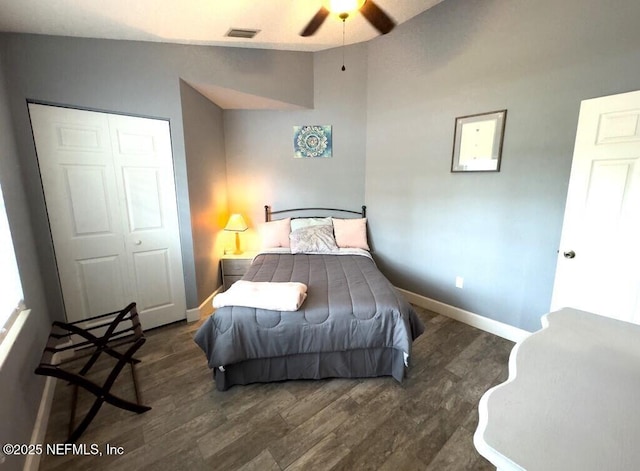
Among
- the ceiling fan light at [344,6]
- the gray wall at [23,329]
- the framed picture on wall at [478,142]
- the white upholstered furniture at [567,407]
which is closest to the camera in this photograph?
the white upholstered furniture at [567,407]

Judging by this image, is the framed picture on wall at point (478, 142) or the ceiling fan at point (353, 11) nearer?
the ceiling fan at point (353, 11)

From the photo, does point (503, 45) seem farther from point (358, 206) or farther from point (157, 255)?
point (157, 255)

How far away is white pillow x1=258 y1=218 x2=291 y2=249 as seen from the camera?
11.4ft

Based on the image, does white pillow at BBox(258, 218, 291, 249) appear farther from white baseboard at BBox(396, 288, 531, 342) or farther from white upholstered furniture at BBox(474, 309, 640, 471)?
white upholstered furniture at BBox(474, 309, 640, 471)

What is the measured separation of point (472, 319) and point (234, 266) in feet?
8.83

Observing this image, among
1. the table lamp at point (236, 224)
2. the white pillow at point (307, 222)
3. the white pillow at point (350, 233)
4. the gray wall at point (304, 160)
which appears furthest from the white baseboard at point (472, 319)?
the table lamp at point (236, 224)

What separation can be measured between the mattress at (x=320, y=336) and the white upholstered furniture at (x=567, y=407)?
1032 millimetres

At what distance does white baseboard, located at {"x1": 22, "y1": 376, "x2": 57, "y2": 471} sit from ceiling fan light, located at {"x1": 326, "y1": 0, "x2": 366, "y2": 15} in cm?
293

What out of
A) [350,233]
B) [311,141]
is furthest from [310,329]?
[311,141]

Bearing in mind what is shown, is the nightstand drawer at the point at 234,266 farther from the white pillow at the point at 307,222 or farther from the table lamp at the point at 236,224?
the white pillow at the point at 307,222

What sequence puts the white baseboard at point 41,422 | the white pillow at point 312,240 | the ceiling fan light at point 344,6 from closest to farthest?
the white baseboard at point 41,422 → the ceiling fan light at point 344,6 → the white pillow at point 312,240

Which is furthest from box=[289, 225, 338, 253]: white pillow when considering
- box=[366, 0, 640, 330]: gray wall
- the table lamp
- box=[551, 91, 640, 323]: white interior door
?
box=[551, 91, 640, 323]: white interior door

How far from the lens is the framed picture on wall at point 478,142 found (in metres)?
2.43

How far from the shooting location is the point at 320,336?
1900 millimetres
